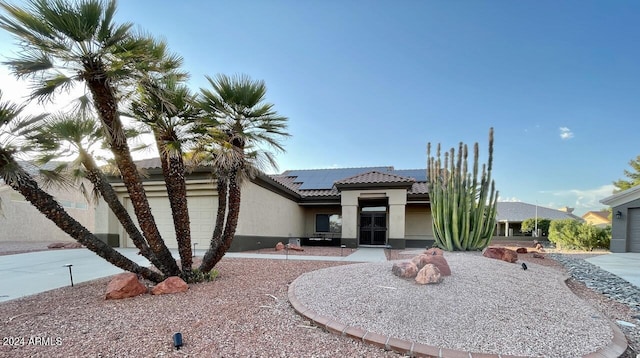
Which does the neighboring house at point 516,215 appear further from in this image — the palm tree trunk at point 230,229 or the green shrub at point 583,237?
the palm tree trunk at point 230,229

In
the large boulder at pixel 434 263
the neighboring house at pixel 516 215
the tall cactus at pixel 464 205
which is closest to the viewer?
the large boulder at pixel 434 263

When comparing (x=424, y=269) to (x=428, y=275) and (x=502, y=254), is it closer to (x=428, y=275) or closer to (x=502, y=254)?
(x=428, y=275)

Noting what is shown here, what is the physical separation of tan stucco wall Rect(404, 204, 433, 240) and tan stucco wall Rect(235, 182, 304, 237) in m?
7.36

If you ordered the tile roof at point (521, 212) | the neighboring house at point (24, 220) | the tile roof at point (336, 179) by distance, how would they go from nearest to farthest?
the tile roof at point (336, 179)
the neighboring house at point (24, 220)
the tile roof at point (521, 212)

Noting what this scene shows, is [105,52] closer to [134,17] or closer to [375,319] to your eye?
[134,17]

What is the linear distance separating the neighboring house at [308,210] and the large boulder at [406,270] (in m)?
8.40

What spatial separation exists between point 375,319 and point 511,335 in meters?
1.74

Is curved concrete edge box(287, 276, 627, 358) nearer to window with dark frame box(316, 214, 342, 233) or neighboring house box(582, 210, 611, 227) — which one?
window with dark frame box(316, 214, 342, 233)

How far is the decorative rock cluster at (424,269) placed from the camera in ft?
19.4

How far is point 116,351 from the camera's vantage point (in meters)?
3.51

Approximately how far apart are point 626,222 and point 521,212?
17.8 metres

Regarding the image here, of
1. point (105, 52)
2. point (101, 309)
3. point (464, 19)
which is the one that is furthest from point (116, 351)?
point (464, 19)

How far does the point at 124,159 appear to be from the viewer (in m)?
5.79

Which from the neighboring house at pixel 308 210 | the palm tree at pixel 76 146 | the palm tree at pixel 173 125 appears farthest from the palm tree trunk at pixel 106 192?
the neighboring house at pixel 308 210
